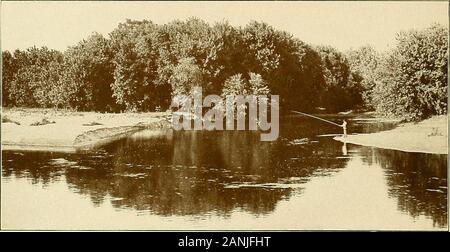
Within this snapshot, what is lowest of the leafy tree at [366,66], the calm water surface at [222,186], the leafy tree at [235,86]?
the calm water surface at [222,186]

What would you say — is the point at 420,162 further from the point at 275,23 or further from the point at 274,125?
the point at 275,23

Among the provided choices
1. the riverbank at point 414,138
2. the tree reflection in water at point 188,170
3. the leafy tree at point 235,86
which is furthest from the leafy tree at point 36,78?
the riverbank at point 414,138

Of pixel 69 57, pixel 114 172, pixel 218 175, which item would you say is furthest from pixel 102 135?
pixel 218 175

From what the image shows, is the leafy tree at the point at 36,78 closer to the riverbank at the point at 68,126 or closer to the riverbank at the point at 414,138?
the riverbank at the point at 68,126

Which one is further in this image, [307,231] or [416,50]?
[416,50]

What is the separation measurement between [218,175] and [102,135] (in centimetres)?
144

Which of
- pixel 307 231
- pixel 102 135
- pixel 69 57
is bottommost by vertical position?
pixel 307 231

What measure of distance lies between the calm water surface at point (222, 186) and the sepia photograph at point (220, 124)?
0.01 metres

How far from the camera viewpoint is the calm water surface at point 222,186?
241 inches

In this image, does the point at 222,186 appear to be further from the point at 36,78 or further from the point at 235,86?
the point at 36,78

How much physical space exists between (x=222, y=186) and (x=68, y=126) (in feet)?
6.41

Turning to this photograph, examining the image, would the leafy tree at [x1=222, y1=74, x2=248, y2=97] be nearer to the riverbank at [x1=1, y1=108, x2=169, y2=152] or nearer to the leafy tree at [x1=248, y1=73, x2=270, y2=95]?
the leafy tree at [x1=248, y1=73, x2=270, y2=95]

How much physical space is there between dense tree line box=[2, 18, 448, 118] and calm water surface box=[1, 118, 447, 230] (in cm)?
54

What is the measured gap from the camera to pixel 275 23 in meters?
6.48
